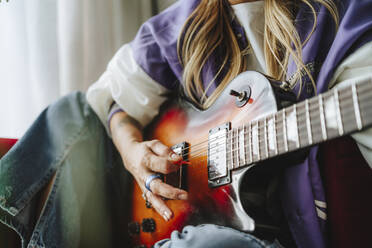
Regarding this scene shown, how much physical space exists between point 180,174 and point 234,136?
17cm

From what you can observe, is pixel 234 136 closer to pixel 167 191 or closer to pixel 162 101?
pixel 167 191

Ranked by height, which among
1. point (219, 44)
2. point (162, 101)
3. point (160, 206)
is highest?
point (219, 44)

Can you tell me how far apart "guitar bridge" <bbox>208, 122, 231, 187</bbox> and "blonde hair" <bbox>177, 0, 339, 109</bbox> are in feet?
0.36

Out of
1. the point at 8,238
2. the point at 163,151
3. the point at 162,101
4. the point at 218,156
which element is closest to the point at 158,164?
the point at 163,151

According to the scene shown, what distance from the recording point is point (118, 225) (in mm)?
752

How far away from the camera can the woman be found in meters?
0.49

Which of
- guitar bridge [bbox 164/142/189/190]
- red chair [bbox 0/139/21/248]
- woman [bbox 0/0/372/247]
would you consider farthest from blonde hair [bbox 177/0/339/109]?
red chair [bbox 0/139/21/248]

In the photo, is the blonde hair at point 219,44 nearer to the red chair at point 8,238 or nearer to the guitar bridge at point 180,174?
the guitar bridge at point 180,174

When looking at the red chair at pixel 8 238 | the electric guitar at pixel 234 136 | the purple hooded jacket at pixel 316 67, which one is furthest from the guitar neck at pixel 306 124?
the red chair at pixel 8 238

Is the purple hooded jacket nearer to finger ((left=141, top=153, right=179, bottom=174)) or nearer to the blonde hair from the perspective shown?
the blonde hair

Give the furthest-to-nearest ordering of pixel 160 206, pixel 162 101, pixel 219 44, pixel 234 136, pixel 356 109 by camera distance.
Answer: pixel 162 101 → pixel 219 44 → pixel 160 206 → pixel 234 136 → pixel 356 109

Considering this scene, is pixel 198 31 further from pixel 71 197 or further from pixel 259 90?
pixel 71 197

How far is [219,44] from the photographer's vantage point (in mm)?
695

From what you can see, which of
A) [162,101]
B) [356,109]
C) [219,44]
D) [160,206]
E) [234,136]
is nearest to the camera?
[356,109]
